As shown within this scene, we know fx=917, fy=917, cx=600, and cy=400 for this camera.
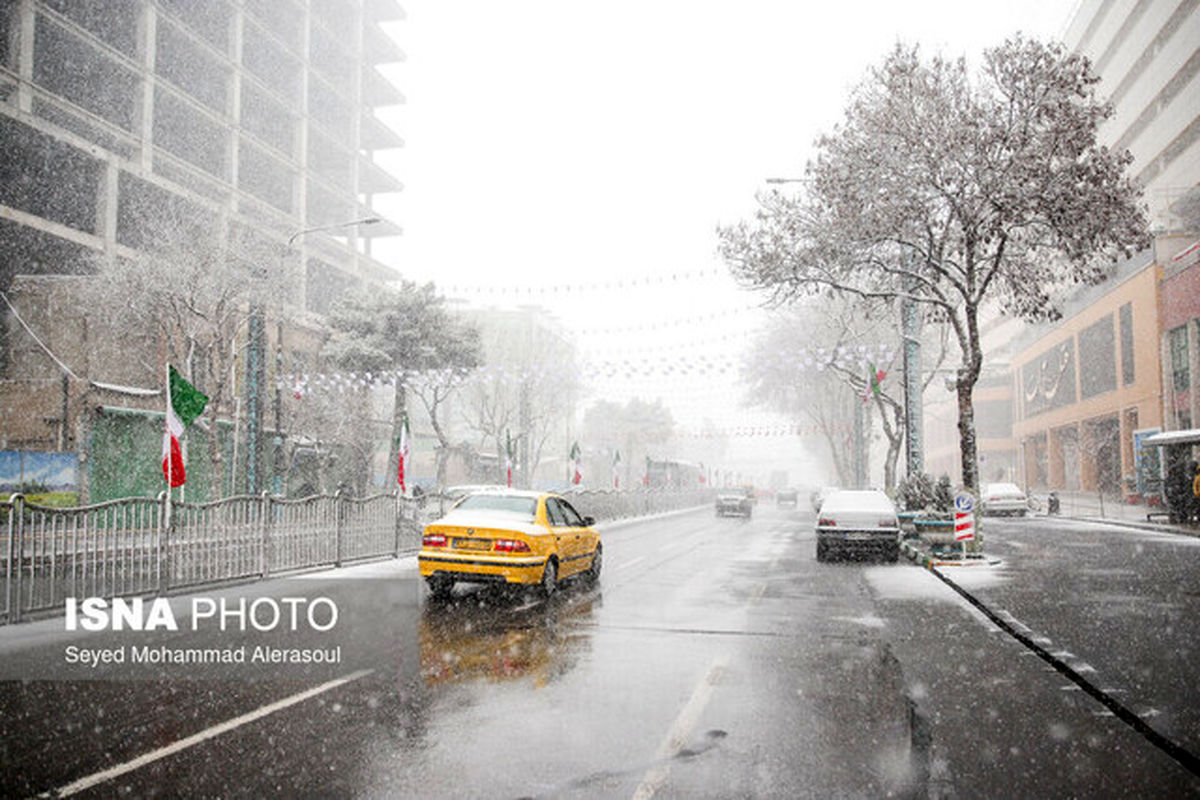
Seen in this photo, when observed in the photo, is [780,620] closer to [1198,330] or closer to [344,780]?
[344,780]

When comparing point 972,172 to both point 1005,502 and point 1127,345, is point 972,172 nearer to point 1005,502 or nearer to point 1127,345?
point 1005,502

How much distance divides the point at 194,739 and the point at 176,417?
30.2 feet

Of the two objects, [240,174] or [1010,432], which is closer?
[240,174]

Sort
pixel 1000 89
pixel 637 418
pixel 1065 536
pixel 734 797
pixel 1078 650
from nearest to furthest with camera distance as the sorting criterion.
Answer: pixel 734 797 → pixel 1078 650 → pixel 1000 89 → pixel 1065 536 → pixel 637 418

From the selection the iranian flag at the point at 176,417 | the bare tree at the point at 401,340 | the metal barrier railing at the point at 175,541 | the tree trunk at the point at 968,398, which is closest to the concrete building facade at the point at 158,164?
the bare tree at the point at 401,340

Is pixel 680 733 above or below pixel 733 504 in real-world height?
above

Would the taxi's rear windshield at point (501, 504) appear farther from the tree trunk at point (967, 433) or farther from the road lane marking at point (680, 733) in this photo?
the tree trunk at point (967, 433)

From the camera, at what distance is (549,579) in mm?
12727

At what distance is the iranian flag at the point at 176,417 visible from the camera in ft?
45.3

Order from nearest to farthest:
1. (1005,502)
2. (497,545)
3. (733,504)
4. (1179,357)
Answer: (497,545), (1179,357), (1005,502), (733,504)

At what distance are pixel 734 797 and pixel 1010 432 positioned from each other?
291ft

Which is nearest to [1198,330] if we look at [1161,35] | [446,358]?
[1161,35]

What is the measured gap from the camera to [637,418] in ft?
312

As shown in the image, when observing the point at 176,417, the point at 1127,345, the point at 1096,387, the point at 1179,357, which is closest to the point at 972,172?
the point at 176,417
